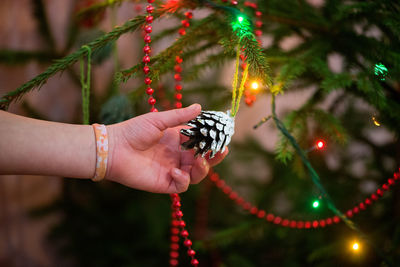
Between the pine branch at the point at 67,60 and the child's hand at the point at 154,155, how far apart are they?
153 millimetres

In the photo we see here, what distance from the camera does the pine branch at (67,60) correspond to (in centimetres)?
56

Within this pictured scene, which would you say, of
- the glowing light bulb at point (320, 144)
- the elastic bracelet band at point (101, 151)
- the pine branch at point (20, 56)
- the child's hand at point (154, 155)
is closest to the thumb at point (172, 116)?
the child's hand at point (154, 155)

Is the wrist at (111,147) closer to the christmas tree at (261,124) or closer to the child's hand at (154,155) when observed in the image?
the child's hand at (154,155)

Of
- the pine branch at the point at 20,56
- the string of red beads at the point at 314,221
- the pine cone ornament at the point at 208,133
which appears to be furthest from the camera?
the pine branch at the point at 20,56

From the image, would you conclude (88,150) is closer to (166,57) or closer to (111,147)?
(111,147)

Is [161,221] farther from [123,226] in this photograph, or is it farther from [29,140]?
[29,140]

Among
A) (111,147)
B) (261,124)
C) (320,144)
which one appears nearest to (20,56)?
(111,147)

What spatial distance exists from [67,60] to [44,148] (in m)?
0.18

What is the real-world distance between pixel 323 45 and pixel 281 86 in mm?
219

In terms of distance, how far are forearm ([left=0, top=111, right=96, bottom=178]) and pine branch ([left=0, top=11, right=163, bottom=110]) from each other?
0.12 feet

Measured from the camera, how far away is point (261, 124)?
737 millimetres

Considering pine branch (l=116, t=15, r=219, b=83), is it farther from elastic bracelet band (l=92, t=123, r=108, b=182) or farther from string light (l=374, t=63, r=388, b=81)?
string light (l=374, t=63, r=388, b=81)

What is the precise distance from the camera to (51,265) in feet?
5.05

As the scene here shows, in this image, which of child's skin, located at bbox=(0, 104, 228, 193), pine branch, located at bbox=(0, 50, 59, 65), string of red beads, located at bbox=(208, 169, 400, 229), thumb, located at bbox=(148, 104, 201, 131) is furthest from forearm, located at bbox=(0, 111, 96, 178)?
pine branch, located at bbox=(0, 50, 59, 65)
